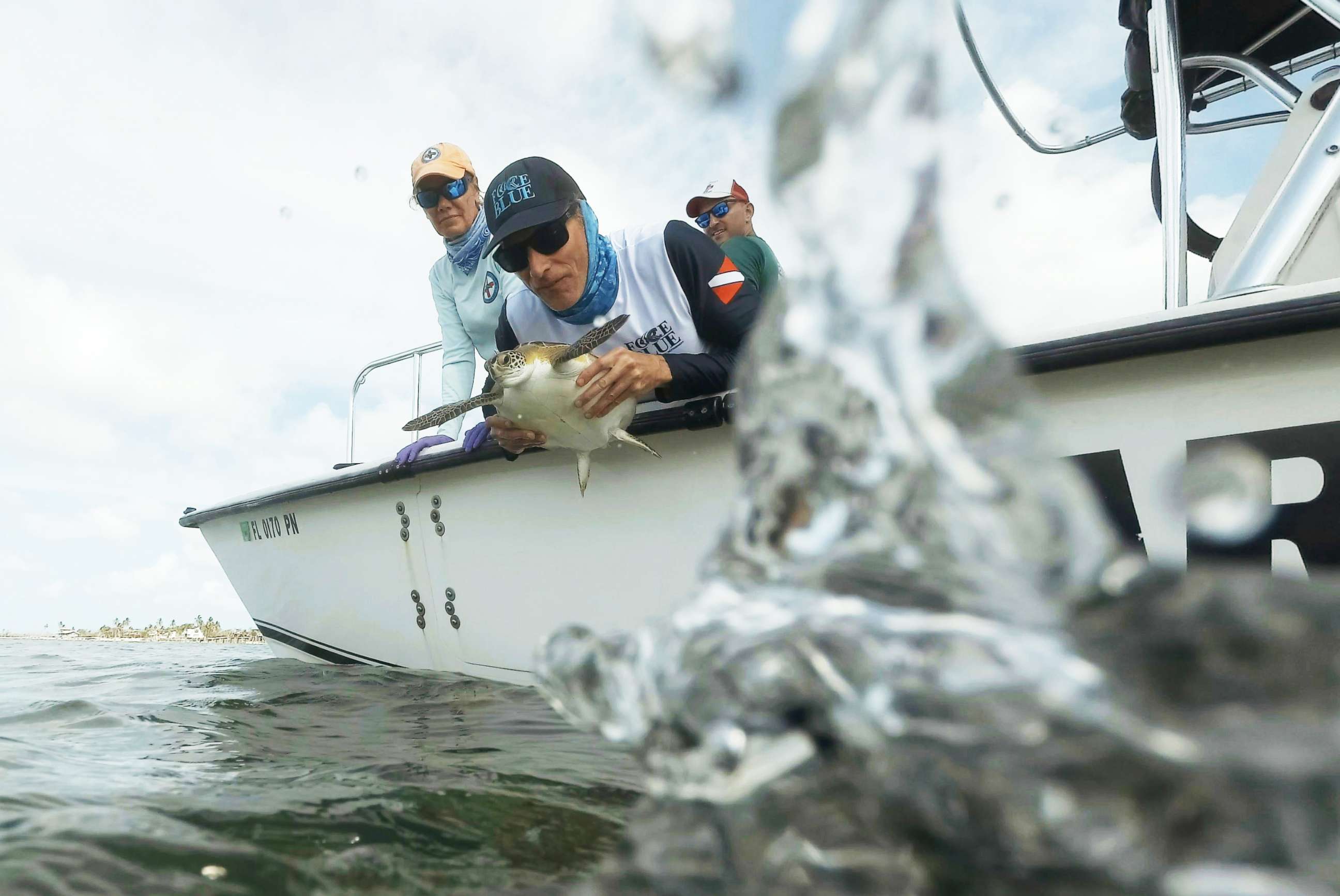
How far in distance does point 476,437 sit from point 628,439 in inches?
30.1

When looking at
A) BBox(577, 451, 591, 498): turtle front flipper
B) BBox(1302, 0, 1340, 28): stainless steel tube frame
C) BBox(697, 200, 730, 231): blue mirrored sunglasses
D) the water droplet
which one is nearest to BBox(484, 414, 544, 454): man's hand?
BBox(577, 451, 591, 498): turtle front flipper

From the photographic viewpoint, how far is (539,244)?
246cm

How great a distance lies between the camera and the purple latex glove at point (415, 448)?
3164 millimetres

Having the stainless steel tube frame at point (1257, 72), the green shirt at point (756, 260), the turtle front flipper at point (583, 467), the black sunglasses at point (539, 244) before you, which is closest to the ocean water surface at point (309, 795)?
the turtle front flipper at point (583, 467)

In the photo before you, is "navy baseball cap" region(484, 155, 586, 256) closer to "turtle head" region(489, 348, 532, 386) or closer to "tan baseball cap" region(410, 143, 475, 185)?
"turtle head" region(489, 348, 532, 386)

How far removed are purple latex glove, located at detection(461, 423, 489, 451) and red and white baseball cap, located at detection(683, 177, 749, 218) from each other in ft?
6.62

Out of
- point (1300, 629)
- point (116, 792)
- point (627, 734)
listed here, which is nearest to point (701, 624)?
point (627, 734)

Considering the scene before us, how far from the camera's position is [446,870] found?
1084mm

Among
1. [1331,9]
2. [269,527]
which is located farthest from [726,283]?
[269,527]

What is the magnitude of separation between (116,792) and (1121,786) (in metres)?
Answer: 1.66

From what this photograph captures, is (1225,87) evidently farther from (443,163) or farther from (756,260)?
(443,163)

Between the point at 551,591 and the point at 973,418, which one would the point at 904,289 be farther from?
the point at 551,591

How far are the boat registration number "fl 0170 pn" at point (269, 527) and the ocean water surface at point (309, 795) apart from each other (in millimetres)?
1094

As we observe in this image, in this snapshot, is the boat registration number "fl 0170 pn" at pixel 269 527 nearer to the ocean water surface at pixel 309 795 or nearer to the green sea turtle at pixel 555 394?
the ocean water surface at pixel 309 795
